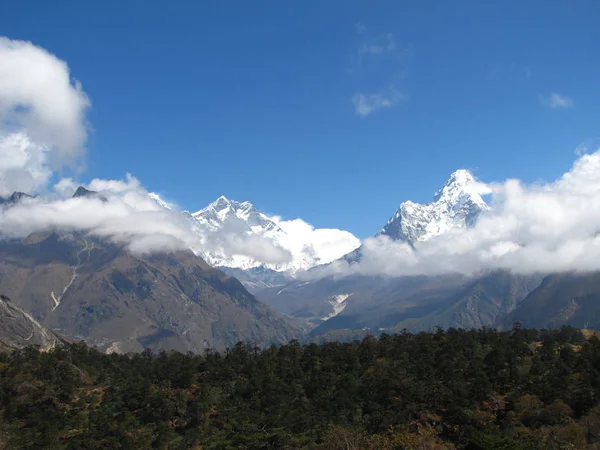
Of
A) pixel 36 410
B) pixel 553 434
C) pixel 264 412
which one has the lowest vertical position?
pixel 553 434

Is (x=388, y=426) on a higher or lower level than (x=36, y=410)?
lower

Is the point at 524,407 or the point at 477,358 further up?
the point at 477,358

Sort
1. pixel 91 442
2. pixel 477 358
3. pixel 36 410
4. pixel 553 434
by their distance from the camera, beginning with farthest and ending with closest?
pixel 477 358 → pixel 36 410 → pixel 91 442 → pixel 553 434

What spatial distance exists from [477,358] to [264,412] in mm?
77558

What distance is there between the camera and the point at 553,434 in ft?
425

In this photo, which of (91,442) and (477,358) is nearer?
(91,442)

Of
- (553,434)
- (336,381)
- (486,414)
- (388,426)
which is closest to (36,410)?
(336,381)

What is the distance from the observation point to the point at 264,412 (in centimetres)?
17550

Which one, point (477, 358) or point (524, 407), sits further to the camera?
point (477, 358)

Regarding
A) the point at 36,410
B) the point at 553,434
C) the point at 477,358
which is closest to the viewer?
the point at 553,434

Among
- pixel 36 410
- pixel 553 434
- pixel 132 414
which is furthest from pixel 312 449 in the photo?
pixel 36 410

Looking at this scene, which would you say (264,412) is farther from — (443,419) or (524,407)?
(524,407)

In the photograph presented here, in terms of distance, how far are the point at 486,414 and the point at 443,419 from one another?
1208cm

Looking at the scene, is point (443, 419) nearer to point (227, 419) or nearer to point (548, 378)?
point (548, 378)
